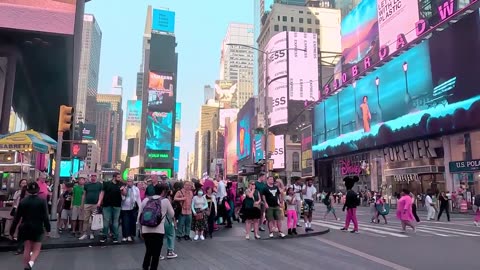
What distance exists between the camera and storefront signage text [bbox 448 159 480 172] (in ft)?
108

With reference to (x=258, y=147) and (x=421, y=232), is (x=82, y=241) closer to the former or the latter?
(x=421, y=232)

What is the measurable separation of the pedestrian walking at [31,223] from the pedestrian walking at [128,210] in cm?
454

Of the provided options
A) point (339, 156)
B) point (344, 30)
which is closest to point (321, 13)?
point (344, 30)

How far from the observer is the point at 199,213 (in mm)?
12438

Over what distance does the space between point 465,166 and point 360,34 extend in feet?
94.0

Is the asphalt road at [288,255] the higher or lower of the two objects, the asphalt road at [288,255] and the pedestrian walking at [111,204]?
the lower

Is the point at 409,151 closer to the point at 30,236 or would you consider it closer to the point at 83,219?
the point at 83,219

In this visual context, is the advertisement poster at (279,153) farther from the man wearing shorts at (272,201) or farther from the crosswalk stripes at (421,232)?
the man wearing shorts at (272,201)

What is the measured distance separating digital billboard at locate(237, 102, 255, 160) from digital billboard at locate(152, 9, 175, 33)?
5526 centimetres

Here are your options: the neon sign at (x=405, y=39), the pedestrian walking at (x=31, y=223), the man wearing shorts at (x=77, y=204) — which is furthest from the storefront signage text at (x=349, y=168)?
the pedestrian walking at (x=31, y=223)

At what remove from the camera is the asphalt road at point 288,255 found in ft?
28.2

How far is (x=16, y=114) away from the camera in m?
37.4

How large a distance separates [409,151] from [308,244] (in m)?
35.0

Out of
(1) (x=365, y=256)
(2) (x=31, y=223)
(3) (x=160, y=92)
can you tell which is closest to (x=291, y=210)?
(1) (x=365, y=256)
